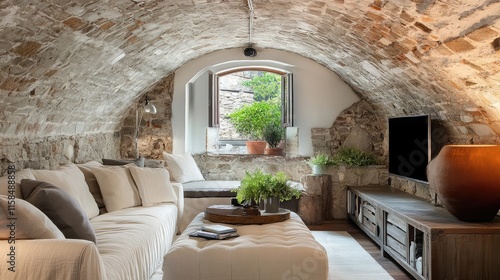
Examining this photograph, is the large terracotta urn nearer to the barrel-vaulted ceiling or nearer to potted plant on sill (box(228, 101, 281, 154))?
the barrel-vaulted ceiling

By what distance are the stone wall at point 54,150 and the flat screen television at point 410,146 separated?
12.2 feet

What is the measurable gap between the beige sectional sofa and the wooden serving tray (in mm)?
528

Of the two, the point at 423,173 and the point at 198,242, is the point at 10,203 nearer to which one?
the point at 198,242

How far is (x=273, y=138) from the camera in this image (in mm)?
8234

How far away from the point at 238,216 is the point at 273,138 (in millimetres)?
3822

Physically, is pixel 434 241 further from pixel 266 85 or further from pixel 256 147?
pixel 266 85

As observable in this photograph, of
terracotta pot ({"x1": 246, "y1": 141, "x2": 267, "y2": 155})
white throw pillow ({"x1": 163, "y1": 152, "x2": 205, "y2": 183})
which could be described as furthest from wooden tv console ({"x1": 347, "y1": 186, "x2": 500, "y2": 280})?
terracotta pot ({"x1": 246, "y1": 141, "x2": 267, "y2": 155})

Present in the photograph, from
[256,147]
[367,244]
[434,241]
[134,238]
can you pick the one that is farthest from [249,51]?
[434,241]

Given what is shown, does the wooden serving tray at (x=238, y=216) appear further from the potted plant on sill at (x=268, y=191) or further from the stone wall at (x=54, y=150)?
the stone wall at (x=54, y=150)

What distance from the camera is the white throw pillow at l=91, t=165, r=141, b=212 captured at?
17.4ft

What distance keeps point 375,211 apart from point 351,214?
1334 millimetres

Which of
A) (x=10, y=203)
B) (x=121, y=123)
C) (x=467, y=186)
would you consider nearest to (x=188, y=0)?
(x=10, y=203)

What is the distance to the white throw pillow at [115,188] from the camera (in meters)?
5.32

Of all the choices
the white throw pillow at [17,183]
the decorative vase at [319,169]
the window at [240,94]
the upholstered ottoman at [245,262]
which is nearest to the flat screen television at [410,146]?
the decorative vase at [319,169]
